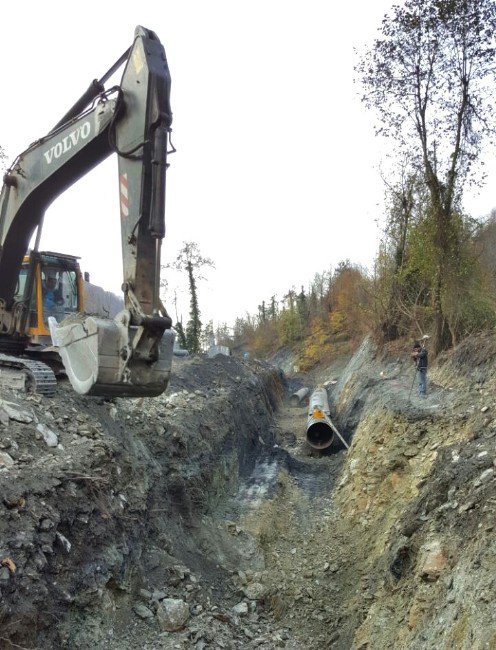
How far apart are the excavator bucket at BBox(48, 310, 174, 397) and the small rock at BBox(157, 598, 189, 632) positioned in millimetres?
3310

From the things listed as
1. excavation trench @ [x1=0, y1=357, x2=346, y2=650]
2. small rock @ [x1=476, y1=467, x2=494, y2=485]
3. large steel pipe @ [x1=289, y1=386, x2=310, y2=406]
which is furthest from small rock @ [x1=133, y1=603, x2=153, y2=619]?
large steel pipe @ [x1=289, y1=386, x2=310, y2=406]

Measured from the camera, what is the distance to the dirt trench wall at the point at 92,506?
182 inches

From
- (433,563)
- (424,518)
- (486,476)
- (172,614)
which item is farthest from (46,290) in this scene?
(486,476)

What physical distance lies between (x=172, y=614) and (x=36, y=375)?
3.84m

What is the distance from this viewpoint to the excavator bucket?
4.46m

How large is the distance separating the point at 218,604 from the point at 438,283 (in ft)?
38.9

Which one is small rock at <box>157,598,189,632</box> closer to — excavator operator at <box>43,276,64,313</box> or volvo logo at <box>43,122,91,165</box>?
excavator operator at <box>43,276,64,313</box>

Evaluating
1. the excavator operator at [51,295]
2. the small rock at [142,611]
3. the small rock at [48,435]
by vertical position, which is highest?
the excavator operator at [51,295]

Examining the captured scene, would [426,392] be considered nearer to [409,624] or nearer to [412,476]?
[412,476]

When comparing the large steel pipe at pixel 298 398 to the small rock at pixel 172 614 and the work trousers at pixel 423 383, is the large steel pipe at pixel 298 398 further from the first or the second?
the small rock at pixel 172 614

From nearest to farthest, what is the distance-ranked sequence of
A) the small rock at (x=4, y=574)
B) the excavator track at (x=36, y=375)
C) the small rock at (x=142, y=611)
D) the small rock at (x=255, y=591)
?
the small rock at (x=4, y=574), the small rock at (x=142, y=611), the excavator track at (x=36, y=375), the small rock at (x=255, y=591)

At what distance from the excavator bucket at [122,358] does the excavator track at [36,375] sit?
3298 millimetres

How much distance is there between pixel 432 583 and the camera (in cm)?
539

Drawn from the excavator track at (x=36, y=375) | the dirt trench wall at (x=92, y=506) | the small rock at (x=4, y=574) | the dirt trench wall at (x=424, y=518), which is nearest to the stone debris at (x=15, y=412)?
the dirt trench wall at (x=92, y=506)
